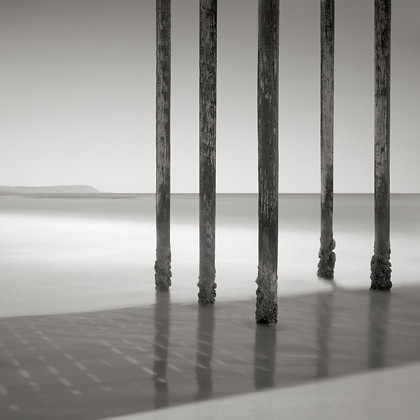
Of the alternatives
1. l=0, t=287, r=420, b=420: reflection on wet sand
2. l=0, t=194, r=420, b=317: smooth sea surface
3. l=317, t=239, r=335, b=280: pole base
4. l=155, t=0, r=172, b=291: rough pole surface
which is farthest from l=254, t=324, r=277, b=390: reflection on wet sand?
l=317, t=239, r=335, b=280: pole base

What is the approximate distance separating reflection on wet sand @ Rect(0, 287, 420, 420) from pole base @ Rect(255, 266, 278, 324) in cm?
9

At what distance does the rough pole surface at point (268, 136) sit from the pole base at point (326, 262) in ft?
10.2

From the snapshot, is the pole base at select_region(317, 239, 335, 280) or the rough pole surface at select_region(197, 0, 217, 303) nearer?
the rough pole surface at select_region(197, 0, 217, 303)

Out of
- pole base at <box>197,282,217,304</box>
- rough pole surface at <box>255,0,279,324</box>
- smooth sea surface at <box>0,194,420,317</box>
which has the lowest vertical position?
smooth sea surface at <box>0,194,420,317</box>

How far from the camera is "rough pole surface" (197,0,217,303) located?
24.6ft

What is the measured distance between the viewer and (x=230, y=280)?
10.1 m

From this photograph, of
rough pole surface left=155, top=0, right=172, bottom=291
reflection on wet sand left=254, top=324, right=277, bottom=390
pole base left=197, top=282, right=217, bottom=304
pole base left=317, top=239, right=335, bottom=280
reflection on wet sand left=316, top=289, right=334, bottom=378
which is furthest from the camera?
pole base left=317, top=239, right=335, bottom=280

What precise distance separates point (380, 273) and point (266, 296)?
2.40 m

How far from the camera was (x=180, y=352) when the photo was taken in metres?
5.77

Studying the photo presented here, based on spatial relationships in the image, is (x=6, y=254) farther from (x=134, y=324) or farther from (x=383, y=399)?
(x=383, y=399)

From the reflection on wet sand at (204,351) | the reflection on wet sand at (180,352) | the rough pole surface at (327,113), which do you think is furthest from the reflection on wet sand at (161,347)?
the rough pole surface at (327,113)

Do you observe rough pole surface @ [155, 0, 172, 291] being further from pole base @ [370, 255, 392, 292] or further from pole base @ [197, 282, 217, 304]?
pole base @ [370, 255, 392, 292]

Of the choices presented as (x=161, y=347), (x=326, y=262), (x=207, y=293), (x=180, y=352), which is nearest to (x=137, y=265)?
(x=326, y=262)

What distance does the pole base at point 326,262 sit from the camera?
9703 millimetres
